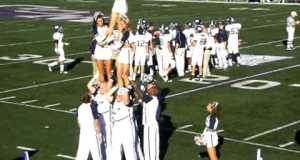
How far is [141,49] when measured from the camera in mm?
21266

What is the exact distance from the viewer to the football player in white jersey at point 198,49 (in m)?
21.3

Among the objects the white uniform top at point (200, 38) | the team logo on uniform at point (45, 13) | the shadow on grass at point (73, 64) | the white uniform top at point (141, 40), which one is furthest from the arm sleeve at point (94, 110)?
the team logo on uniform at point (45, 13)

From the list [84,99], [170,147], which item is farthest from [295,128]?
[84,99]

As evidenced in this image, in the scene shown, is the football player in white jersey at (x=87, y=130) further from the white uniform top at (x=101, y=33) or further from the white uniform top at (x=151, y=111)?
the white uniform top at (x=101, y=33)

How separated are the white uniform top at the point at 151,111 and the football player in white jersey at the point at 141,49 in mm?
8929

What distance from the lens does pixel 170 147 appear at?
14.1m

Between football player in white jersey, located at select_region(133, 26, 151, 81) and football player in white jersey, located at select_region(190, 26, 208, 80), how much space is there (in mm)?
1574

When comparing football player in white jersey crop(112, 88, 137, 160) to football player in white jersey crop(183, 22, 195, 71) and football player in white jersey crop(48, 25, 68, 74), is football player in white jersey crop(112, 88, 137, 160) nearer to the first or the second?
football player in white jersey crop(183, 22, 195, 71)

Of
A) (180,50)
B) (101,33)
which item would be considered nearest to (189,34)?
(180,50)

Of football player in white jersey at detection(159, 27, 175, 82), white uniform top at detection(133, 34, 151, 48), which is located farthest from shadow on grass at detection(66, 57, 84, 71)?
football player in white jersey at detection(159, 27, 175, 82)

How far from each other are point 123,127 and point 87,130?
772 millimetres

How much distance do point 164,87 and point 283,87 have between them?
370cm

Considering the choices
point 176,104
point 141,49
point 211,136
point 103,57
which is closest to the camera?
point 211,136

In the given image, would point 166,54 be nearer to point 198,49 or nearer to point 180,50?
point 180,50
